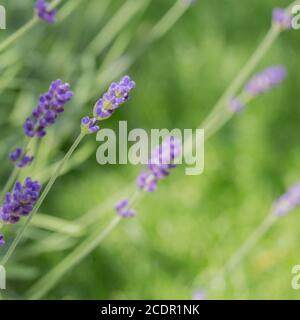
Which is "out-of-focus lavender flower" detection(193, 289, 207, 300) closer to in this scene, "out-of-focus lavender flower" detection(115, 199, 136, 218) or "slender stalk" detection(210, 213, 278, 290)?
"slender stalk" detection(210, 213, 278, 290)

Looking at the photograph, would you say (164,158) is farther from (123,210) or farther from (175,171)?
(175,171)

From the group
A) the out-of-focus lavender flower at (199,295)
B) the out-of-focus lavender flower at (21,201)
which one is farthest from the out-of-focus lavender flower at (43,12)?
the out-of-focus lavender flower at (199,295)

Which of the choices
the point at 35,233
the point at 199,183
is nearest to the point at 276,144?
the point at 199,183

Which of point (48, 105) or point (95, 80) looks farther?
point (95, 80)

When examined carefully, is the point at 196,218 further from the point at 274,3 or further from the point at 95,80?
the point at 274,3

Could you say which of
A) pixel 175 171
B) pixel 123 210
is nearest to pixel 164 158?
pixel 123 210
